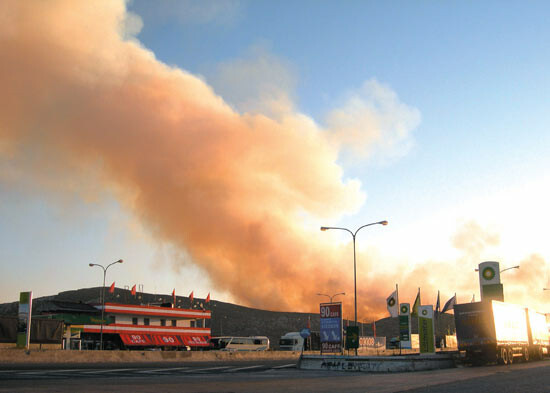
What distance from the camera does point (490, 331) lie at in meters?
35.2

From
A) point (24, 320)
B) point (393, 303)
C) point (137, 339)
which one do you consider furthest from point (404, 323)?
point (137, 339)

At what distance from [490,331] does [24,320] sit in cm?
4123

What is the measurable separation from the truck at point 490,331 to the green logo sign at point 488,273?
59.6 ft

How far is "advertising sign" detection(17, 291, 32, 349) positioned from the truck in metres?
37.3

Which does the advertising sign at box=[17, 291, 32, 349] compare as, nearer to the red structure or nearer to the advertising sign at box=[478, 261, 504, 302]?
the red structure

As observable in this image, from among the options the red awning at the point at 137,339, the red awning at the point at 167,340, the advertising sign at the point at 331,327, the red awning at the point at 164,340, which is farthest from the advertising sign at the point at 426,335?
the red awning at the point at 167,340

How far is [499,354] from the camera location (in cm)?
3556

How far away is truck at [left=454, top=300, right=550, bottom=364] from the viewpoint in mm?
35219

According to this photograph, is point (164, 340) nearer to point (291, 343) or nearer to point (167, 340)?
point (167, 340)

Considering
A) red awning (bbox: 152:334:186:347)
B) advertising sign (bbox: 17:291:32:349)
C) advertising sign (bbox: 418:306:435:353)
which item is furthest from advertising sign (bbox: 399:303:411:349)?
red awning (bbox: 152:334:186:347)

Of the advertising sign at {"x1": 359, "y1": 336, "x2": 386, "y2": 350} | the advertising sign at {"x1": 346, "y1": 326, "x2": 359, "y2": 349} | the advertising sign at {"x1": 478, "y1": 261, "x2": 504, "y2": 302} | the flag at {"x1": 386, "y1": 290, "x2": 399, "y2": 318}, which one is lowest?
the advertising sign at {"x1": 359, "y1": 336, "x2": 386, "y2": 350}

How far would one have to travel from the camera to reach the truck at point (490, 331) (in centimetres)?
3522

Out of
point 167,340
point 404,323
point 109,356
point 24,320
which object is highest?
point 24,320

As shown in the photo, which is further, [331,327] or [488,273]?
[488,273]
